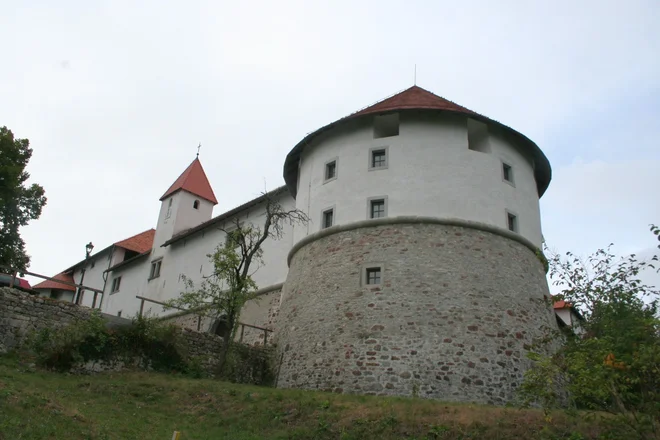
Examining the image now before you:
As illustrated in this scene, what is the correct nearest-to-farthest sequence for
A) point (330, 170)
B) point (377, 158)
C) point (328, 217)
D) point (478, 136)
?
point (377, 158)
point (328, 217)
point (478, 136)
point (330, 170)

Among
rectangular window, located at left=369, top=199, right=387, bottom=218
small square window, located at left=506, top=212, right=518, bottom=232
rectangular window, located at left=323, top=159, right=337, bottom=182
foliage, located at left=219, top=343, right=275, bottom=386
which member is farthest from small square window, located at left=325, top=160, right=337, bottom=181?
foliage, located at left=219, top=343, right=275, bottom=386

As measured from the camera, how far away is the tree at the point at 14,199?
1052 inches

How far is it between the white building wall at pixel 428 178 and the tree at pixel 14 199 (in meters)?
12.7

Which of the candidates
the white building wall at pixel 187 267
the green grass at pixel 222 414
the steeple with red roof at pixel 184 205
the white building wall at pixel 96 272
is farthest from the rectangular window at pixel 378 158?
the white building wall at pixel 96 272

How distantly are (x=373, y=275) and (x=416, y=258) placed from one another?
147 cm

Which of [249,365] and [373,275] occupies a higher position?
[373,275]

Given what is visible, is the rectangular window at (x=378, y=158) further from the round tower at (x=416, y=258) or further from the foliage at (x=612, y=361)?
the foliage at (x=612, y=361)

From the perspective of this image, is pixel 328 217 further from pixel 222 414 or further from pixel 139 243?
pixel 139 243

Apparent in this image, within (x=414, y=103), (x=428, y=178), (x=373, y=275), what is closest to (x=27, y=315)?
(x=373, y=275)

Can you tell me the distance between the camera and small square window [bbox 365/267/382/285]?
2036 centimetres

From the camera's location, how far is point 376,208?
857 inches

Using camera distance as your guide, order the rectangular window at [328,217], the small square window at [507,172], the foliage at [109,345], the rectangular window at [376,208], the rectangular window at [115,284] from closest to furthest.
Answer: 1. the foliage at [109,345]
2. the rectangular window at [376,208]
3. the rectangular window at [328,217]
4. the small square window at [507,172]
5. the rectangular window at [115,284]

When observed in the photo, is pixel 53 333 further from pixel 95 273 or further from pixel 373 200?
pixel 95 273

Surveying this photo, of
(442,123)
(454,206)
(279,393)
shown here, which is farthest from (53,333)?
(442,123)
